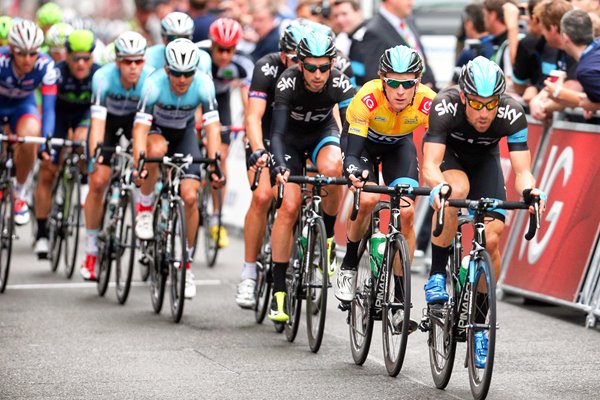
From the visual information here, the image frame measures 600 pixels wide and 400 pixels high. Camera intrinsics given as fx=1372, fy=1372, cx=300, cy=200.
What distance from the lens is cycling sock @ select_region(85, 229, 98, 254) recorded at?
1254 centimetres

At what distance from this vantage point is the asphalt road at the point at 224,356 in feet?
26.9

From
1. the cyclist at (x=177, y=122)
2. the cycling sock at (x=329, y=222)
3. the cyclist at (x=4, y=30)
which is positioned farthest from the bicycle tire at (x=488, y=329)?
the cyclist at (x=4, y=30)

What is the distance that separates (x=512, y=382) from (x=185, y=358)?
2.25 m

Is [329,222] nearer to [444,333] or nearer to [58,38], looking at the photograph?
[444,333]

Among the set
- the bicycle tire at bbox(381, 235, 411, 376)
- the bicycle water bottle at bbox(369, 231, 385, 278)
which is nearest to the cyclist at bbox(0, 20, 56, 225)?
the bicycle water bottle at bbox(369, 231, 385, 278)

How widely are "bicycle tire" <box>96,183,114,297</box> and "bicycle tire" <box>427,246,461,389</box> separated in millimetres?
4376

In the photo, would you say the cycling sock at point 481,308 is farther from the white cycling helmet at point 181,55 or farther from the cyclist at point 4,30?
the cyclist at point 4,30

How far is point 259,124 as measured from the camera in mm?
10305

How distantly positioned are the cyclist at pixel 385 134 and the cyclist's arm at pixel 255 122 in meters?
0.73

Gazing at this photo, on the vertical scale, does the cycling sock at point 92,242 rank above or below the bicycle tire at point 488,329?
below

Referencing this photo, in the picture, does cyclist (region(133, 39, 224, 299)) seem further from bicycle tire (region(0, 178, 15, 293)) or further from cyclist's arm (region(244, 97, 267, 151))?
bicycle tire (region(0, 178, 15, 293))

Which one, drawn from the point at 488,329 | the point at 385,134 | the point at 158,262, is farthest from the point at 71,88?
the point at 488,329

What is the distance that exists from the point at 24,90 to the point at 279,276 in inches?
172

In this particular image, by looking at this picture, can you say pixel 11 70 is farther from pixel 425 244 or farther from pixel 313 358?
pixel 313 358
